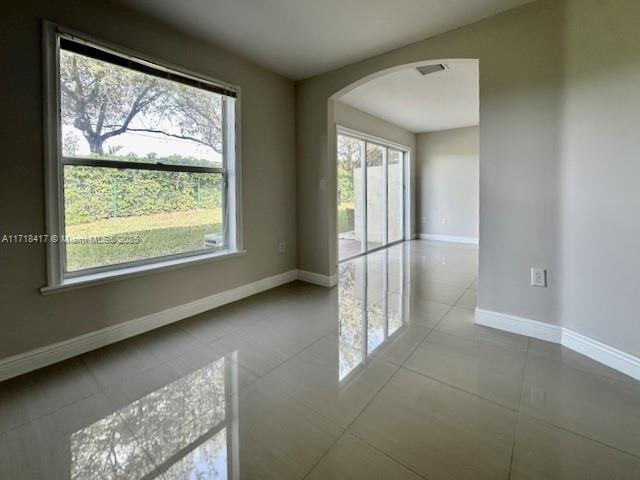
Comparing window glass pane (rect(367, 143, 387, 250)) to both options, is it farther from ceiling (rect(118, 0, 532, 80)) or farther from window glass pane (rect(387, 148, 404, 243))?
ceiling (rect(118, 0, 532, 80))

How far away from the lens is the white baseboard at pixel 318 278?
370 cm

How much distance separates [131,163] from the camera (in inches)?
94.5

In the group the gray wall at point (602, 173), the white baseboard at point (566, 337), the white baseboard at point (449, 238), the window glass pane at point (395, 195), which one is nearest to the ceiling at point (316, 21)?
the gray wall at point (602, 173)

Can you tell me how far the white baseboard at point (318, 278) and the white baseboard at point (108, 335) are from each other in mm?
736

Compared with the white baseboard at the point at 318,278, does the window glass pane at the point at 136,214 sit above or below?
above

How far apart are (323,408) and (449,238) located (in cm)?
616

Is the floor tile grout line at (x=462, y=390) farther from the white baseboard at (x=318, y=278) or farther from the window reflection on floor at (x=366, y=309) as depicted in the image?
the white baseboard at (x=318, y=278)

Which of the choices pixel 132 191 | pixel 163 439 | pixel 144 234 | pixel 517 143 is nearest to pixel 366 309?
pixel 517 143

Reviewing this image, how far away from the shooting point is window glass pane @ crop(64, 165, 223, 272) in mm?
2166

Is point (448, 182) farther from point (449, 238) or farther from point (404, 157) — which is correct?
point (449, 238)

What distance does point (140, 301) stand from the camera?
2445 mm

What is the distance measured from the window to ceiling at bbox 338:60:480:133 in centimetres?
205

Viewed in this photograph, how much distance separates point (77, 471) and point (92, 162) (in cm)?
190

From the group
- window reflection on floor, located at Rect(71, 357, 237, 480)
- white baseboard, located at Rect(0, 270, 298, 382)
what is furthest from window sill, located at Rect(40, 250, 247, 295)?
window reflection on floor, located at Rect(71, 357, 237, 480)
